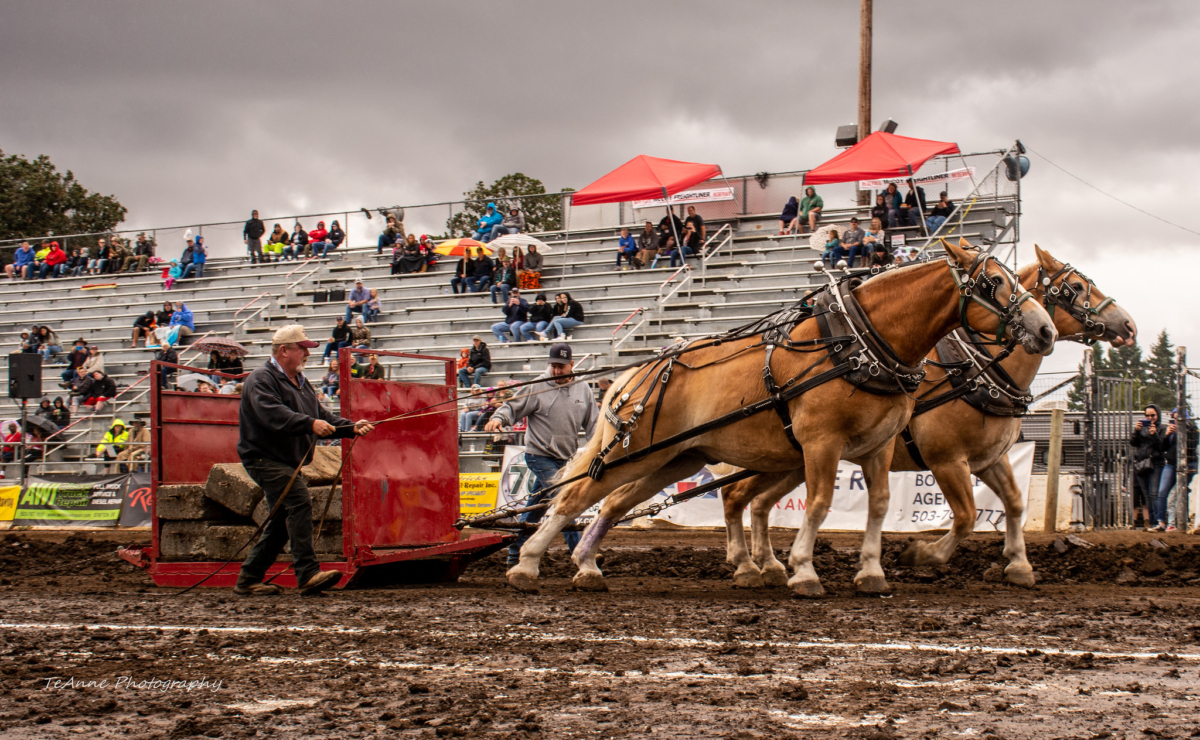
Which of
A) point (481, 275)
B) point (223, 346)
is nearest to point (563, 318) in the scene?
point (481, 275)

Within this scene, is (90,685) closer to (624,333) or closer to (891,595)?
(891,595)

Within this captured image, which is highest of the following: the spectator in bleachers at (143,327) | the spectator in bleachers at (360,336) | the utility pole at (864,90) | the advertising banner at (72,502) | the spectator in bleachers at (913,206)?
the utility pole at (864,90)

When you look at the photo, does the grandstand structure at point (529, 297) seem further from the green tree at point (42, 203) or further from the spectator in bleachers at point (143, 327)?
the green tree at point (42, 203)

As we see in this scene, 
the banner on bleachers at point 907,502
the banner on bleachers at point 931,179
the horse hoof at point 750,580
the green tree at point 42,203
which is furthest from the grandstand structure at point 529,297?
the green tree at point 42,203

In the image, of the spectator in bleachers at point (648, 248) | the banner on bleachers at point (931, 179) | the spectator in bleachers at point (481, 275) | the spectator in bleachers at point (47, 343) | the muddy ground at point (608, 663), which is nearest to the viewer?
the muddy ground at point (608, 663)

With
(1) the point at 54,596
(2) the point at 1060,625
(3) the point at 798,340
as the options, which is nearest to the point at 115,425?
(1) the point at 54,596

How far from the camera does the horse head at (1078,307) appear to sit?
792cm

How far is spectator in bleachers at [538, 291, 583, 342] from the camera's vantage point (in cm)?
1973

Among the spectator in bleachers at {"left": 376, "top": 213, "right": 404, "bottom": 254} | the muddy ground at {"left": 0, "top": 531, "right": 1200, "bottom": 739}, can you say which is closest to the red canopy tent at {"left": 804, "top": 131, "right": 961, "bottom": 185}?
the spectator in bleachers at {"left": 376, "top": 213, "right": 404, "bottom": 254}

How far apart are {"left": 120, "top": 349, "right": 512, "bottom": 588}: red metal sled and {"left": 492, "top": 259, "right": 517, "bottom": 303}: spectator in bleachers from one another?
43.1 ft

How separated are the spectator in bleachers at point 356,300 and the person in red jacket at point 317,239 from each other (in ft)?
13.5

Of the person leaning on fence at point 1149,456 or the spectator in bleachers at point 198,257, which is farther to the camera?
the spectator in bleachers at point 198,257

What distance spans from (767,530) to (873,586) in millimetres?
1269

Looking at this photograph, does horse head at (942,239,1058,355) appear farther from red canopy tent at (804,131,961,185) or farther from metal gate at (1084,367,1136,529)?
red canopy tent at (804,131,961,185)
